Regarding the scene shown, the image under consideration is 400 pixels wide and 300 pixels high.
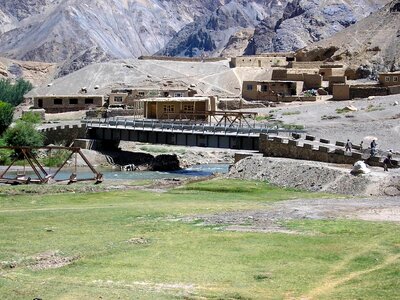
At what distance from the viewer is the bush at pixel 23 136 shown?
83.0 metres

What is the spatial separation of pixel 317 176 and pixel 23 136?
3885 centimetres

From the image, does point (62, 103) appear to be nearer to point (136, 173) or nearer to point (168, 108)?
point (168, 108)

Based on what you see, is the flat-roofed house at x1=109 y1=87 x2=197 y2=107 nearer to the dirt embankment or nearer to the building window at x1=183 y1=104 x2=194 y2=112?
the building window at x1=183 y1=104 x2=194 y2=112

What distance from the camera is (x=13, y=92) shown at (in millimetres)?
146500

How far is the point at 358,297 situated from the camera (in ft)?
70.3

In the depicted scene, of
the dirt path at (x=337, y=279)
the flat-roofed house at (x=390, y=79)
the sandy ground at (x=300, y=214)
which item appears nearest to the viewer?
the dirt path at (x=337, y=279)

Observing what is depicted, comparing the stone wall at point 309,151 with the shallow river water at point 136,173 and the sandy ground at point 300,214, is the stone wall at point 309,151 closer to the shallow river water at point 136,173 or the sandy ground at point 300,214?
the shallow river water at point 136,173

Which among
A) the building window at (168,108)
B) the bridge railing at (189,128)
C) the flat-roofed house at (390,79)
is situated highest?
the flat-roofed house at (390,79)

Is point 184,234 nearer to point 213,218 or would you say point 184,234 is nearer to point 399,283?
point 213,218

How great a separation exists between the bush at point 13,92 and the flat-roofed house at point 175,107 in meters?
46.4

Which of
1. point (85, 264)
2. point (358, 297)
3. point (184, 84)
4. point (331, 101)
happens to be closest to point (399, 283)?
point (358, 297)

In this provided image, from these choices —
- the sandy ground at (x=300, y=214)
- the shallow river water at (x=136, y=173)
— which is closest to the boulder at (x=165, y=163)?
the shallow river water at (x=136, y=173)

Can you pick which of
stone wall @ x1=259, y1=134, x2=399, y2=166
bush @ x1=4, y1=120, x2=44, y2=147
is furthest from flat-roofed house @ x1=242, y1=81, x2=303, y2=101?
stone wall @ x1=259, y1=134, x2=399, y2=166

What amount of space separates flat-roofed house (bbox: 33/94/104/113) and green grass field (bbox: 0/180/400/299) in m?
77.4
